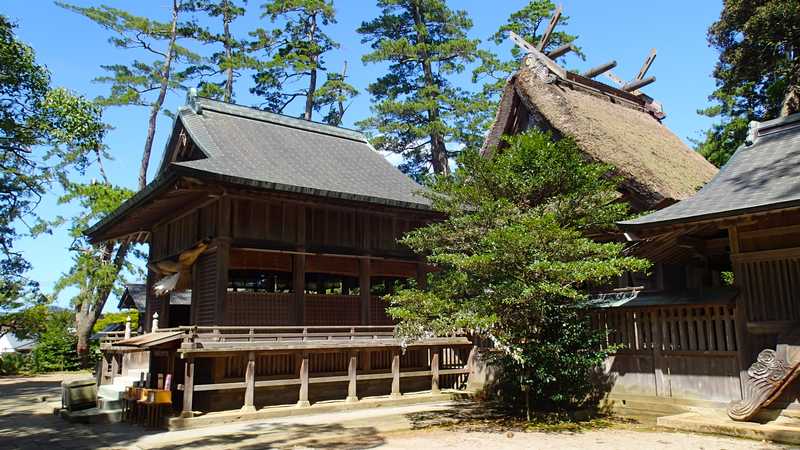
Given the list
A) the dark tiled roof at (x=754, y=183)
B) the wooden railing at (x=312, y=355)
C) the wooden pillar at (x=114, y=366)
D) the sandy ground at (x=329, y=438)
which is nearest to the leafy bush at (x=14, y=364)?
the wooden pillar at (x=114, y=366)

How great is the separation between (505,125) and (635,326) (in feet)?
31.4

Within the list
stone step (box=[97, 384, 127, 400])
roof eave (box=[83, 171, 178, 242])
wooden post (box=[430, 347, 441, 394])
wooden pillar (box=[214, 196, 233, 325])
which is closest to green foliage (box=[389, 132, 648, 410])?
wooden post (box=[430, 347, 441, 394])

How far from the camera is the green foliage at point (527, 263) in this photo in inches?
369

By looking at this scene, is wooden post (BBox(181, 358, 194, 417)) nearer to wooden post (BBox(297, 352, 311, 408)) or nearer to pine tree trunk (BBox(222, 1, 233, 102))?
wooden post (BBox(297, 352, 311, 408))

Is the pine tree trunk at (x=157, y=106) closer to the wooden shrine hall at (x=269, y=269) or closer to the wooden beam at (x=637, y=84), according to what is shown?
the wooden shrine hall at (x=269, y=269)

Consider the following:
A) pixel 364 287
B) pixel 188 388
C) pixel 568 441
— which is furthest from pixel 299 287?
pixel 568 441

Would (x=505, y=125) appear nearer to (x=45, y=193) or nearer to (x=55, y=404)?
(x=55, y=404)

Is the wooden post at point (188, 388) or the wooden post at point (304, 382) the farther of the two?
the wooden post at point (304, 382)

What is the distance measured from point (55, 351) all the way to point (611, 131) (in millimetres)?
29951

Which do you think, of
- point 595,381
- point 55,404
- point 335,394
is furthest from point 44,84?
point 595,381

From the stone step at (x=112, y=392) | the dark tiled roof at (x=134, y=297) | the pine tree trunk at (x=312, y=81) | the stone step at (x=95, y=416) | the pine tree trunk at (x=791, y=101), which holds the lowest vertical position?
the stone step at (x=95, y=416)

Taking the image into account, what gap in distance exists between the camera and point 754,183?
9.34 meters

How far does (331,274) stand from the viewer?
16.1 meters

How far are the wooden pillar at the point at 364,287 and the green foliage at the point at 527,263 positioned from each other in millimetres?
4429
